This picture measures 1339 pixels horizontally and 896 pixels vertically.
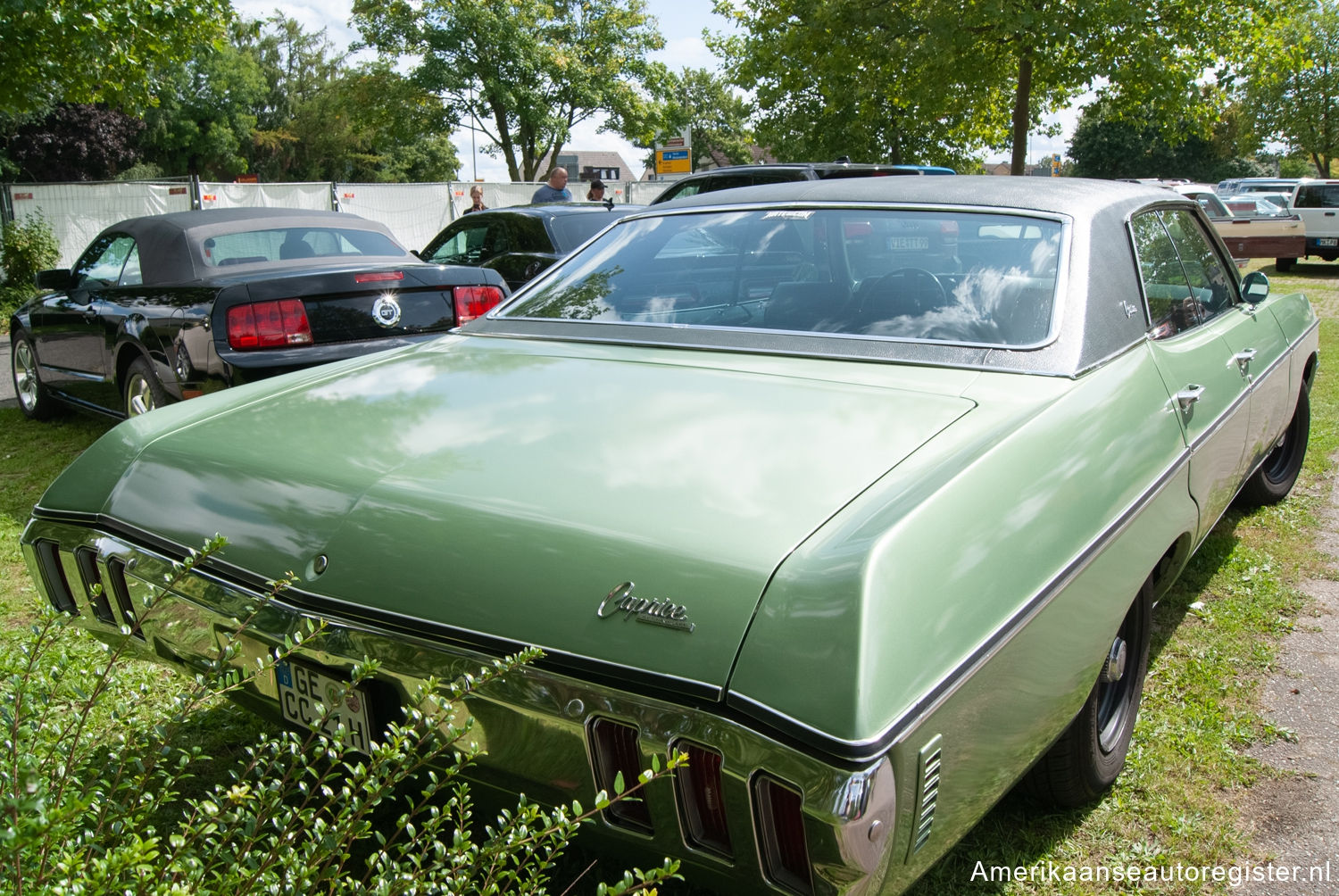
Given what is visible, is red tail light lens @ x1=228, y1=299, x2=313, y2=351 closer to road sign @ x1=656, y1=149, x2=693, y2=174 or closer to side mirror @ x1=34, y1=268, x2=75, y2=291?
side mirror @ x1=34, y1=268, x2=75, y2=291

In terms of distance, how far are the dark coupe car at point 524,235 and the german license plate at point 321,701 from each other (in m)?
6.16

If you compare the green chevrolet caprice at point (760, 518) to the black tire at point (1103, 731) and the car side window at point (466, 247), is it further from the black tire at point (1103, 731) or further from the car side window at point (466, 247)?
the car side window at point (466, 247)

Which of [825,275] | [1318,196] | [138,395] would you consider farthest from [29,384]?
[1318,196]

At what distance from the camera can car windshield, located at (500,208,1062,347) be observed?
2607mm

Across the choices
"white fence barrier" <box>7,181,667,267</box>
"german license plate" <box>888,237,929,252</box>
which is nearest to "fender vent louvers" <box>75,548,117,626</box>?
"german license plate" <box>888,237,929,252</box>

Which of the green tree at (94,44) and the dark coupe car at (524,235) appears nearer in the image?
the dark coupe car at (524,235)

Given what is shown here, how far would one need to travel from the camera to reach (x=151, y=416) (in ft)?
8.43

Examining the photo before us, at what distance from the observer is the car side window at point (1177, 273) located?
301cm

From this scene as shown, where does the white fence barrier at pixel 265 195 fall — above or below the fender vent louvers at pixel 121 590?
below

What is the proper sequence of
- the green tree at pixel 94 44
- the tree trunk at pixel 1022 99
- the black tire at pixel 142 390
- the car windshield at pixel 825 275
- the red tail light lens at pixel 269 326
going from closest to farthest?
the car windshield at pixel 825 275 → the red tail light lens at pixel 269 326 → the black tire at pixel 142 390 → the green tree at pixel 94 44 → the tree trunk at pixel 1022 99

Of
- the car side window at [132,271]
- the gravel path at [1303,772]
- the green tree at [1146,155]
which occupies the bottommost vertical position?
the green tree at [1146,155]

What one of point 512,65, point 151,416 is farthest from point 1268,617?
point 512,65

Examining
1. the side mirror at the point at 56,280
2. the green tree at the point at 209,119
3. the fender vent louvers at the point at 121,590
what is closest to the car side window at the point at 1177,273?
the fender vent louvers at the point at 121,590

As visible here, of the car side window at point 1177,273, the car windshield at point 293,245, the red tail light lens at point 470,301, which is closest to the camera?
the car side window at point 1177,273
